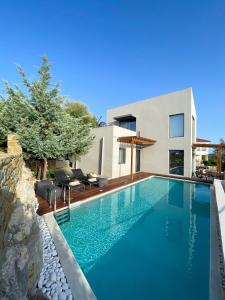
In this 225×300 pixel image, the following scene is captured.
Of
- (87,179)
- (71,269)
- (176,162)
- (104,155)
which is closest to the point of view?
(71,269)

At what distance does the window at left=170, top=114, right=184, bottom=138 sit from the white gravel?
16384mm

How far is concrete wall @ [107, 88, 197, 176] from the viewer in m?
16.8

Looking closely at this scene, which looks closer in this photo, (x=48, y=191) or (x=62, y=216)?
(x=62, y=216)

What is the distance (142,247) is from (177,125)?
1498 centimetres

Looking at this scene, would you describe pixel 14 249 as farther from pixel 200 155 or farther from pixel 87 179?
pixel 200 155

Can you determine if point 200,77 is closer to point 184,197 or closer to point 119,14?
point 119,14

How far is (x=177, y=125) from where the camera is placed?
58.3 feet

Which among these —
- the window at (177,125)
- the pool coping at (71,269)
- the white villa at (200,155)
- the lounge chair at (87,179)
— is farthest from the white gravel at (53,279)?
the white villa at (200,155)

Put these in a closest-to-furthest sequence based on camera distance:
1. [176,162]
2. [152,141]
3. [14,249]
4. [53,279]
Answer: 1. [14,249]
2. [53,279]
3. [176,162]
4. [152,141]

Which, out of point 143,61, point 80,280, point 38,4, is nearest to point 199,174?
point 143,61

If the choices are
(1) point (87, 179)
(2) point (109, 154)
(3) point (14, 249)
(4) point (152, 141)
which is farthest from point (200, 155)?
(3) point (14, 249)

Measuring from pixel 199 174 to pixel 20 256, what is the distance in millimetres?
18154

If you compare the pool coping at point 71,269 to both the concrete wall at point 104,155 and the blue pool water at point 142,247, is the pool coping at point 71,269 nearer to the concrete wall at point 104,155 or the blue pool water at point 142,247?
the blue pool water at point 142,247

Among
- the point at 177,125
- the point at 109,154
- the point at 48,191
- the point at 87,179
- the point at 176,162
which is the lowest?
the point at 48,191
